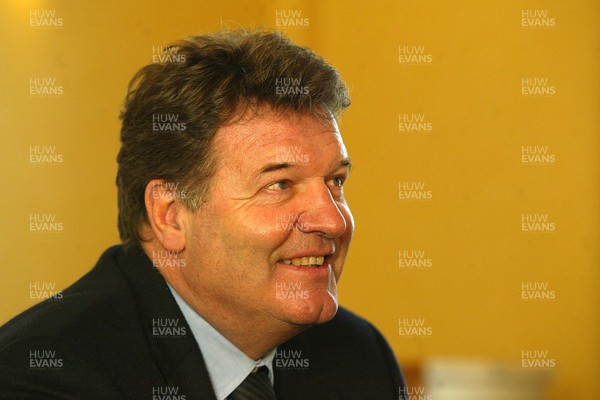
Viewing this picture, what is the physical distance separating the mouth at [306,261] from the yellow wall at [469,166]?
1766 millimetres

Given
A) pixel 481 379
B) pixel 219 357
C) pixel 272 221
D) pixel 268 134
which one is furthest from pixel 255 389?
pixel 481 379

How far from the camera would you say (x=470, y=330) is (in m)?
3.25

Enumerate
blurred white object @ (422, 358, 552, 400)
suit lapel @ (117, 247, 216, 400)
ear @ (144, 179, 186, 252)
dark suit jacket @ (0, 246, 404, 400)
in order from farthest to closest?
blurred white object @ (422, 358, 552, 400) < ear @ (144, 179, 186, 252) < suit lapel @ (117, 247, 216, 400) < dark suit jacket @ (0, 246, 404, 400)

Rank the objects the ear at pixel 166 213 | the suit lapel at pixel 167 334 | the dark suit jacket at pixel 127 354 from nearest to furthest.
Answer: the dark suit jacket at pixel 127 354 < the suit lapel at pixel 167 334 < the ear at pixel 166 213

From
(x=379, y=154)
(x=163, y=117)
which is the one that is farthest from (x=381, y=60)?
(x=163, y=117)

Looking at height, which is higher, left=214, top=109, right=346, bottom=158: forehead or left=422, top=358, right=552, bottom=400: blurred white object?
left=214, top=109, right=346, bottom=158: forehead

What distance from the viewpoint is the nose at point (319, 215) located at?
139 centimetres

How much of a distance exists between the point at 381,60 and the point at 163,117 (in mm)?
1856

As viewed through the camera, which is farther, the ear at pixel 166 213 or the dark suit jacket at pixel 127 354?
the ear at pixel 166 213

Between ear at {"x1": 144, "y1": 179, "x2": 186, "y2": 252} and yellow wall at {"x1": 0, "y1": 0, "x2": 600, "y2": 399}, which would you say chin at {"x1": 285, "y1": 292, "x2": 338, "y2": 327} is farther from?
yellow wall at {"x1": 0, "y1": 0, "x2": 600, "y2": 399}

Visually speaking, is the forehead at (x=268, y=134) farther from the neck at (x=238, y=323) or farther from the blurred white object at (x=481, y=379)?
the blurred white object at (x=481, y=379)

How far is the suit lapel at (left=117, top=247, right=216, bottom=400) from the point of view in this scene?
1.36 m

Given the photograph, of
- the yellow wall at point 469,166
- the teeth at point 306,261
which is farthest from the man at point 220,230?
the yellow wall at point 469,166

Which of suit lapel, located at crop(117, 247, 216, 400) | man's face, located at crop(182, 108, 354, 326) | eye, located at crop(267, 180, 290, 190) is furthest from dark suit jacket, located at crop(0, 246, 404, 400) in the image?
eye, located at crop(267, 180, 290, 190)
